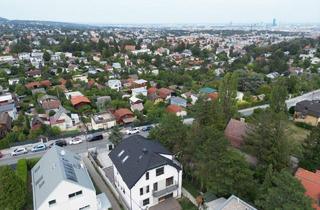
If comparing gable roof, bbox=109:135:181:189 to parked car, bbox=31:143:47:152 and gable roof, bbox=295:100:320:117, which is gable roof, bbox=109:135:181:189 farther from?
gable roof, bbox=295:100:320:117

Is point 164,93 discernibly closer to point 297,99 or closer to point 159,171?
point 297,99

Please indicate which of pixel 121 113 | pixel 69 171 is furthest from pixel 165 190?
pixel 121 113

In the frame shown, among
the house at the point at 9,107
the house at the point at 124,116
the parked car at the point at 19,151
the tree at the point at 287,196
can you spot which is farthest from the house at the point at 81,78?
the tree at the point at 287,196

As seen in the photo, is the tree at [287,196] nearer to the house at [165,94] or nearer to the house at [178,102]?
the house at [178,102]

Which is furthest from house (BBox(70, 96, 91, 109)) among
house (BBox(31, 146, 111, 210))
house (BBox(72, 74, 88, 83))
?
house (BBox(31, 146, 111, 210))

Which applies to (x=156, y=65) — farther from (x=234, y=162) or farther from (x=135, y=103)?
(x=234, y=162)
